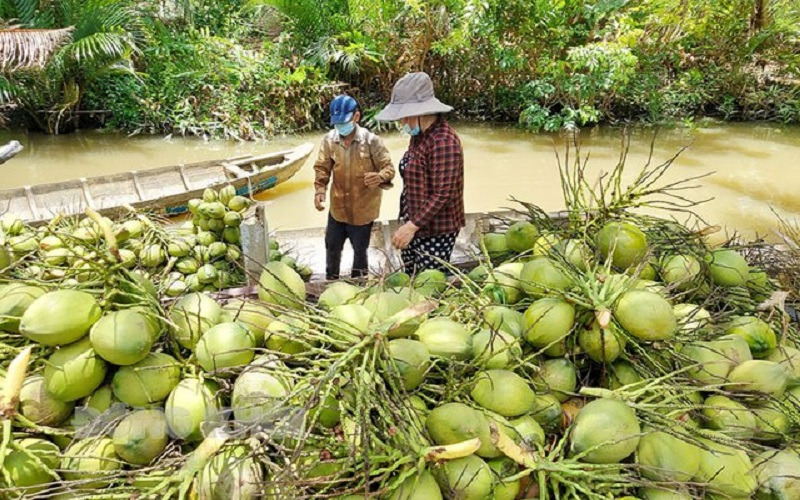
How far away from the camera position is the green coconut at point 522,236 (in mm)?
2018

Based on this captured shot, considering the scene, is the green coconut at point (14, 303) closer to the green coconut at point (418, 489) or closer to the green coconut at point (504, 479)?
the green coconut at point (418, 489)

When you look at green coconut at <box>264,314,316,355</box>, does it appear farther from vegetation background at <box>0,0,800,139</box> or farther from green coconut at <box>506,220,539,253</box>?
vegetation background at <box>0,0,800,139</box>

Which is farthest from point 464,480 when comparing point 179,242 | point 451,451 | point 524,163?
point 524,163

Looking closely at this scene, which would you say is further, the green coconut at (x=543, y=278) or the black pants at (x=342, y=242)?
the black pants at (x=342, y=242)

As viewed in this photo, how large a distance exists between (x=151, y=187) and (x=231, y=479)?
6.18 metres

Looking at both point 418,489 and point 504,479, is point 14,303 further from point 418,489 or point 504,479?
point 504,479

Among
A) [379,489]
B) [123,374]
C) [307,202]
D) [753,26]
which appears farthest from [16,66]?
[753,26]

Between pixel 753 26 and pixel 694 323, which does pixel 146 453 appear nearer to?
pixel 694 323

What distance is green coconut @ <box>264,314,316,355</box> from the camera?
1.23 metres

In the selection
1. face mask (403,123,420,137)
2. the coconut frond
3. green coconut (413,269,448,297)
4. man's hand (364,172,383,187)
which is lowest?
man's hand (364,172,383,187)

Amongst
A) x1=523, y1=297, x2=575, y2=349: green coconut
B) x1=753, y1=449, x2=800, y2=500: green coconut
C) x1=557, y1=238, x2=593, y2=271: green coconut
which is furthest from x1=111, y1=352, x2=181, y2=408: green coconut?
x1=753, y1=449, x2=800, y2=500: green coconut

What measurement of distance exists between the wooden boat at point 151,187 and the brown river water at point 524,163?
2.22 feet

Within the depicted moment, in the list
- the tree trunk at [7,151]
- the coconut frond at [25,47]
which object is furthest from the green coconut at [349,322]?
the coconut frond at [25,47]

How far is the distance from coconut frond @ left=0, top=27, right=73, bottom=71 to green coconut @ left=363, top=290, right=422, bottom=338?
826 centimetres
